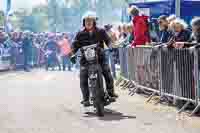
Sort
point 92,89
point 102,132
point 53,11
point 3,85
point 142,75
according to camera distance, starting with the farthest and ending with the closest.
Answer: point 53,11 < point 3,85 < point 142,75 < point 92,89 < point 102,132

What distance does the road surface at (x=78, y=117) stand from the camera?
9.49 meters

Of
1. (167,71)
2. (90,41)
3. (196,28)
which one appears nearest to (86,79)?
(90,41)

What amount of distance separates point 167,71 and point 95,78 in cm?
189

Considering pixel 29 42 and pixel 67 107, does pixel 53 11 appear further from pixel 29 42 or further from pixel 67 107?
pixel 67 107

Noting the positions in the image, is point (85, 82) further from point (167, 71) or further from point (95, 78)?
point (167, 71)

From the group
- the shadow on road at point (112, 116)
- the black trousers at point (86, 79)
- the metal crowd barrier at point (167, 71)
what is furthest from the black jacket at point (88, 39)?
the metal crowd barrier at point (167, 71)

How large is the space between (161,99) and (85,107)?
1672 mm

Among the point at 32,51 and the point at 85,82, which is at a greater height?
the point at 85,82

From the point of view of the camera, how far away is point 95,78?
36.6ft

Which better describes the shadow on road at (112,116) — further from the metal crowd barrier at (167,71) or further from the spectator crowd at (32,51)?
the spectator crowd at (32,51)

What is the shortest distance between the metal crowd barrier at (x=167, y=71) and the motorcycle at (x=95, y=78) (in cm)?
142

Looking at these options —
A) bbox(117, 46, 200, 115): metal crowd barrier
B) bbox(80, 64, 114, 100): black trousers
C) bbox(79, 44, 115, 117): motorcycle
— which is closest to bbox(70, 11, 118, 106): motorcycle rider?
bbox(80, 64, 114, 100): black trousers

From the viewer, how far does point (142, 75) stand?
47.9 feet

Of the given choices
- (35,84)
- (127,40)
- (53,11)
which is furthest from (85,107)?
(53,11)
